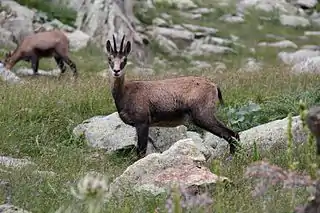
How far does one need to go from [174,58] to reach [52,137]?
13.7m

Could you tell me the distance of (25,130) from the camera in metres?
8.56

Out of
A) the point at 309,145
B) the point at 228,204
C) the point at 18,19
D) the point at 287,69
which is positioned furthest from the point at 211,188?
the point at 18,19

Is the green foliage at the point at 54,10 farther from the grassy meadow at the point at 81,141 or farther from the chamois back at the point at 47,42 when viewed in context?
the grassy meadow at the point at 81,141

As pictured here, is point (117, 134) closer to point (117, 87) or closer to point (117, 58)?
point (117, 87)

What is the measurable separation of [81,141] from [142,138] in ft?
2.86

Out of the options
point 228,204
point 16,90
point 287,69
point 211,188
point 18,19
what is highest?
point 228,204

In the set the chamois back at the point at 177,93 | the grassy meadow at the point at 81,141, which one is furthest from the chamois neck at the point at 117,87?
the grassy meadow at the point at 81,141

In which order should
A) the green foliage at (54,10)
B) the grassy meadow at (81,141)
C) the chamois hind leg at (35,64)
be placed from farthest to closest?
the green foliage at (54,10), the chamois hind leg at (35,64), the grassy meadow at (81,141)

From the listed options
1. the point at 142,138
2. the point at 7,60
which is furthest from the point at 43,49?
the point at 142,138

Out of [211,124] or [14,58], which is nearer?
[211,124]

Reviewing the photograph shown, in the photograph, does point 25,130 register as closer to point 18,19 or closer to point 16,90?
point 16,90

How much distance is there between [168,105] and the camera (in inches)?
323

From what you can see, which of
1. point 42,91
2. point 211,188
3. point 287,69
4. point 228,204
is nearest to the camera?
point 228,204

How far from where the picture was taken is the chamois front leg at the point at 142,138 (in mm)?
8078
